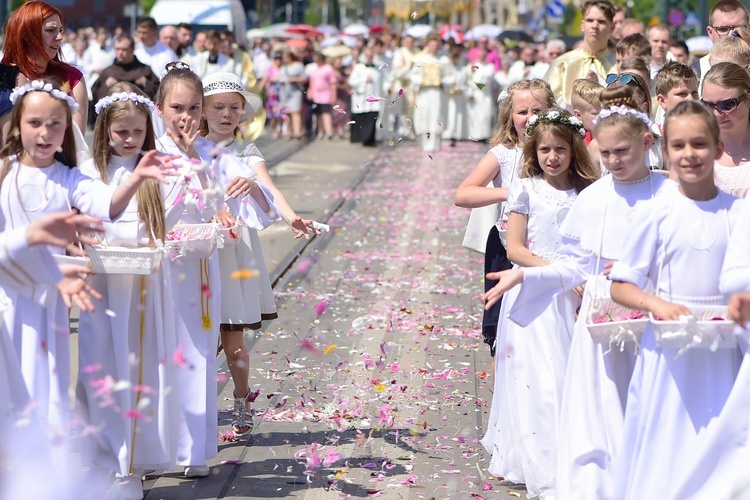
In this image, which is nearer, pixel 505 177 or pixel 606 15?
pixel 505 177

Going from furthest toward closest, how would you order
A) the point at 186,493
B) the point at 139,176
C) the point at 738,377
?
the point at 186,493 < the point at 139,176 < the point at 738,377

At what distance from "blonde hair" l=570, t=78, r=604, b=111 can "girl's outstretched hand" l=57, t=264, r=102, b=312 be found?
2.83m

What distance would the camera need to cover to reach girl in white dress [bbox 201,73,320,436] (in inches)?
243

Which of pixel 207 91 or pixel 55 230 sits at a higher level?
pixel 207 91

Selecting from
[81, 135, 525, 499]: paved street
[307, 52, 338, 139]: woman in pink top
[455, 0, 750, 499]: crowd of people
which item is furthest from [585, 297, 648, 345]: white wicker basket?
[307, 52, 338, 139]: woman in pink top

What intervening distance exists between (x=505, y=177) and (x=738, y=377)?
204cm

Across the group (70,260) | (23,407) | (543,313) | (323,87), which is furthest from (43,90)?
(323,87)

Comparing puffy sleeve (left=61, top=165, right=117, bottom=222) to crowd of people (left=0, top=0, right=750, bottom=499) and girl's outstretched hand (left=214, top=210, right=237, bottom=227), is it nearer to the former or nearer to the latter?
crowd of people (left=0, top=0, right=750, bottom=499)

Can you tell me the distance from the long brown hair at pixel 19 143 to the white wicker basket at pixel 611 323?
83.2 inches

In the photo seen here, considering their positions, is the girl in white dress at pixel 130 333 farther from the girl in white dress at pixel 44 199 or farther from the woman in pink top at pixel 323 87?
the woman in pink top at pixel 323 87

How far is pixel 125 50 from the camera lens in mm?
12055

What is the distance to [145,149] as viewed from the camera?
17.6 ft

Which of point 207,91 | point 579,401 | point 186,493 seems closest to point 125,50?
point 207,91

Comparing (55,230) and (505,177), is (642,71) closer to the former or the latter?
(505,177)
